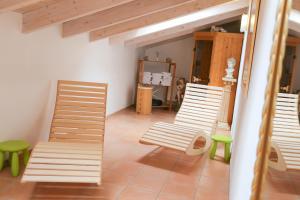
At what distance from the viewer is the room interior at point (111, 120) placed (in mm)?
A: 1493

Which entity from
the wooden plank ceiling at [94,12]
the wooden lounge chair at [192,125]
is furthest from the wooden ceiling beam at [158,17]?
the wooden lounge chair at [192,125]

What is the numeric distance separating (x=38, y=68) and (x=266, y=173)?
3279 millimetres

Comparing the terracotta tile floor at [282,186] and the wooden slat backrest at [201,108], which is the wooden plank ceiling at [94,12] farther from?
the terracotta tile floor at [282,186]

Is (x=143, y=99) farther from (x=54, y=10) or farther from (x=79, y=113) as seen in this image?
(x=54, y=10)

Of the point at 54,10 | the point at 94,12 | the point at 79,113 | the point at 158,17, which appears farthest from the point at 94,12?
the point at 158,17

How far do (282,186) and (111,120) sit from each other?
5180mm

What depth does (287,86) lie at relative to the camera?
0.98 m

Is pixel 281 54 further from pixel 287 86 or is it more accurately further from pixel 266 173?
pixel 266 173

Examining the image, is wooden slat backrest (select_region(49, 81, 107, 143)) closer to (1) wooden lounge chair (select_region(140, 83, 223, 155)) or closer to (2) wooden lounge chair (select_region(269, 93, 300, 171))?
(1) wooden lounge chair (select_region(140, 83, 223, 155))

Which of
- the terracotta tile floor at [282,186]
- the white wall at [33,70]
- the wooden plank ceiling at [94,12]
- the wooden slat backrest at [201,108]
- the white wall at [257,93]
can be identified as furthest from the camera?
the wooden slat backrest at [201,108]

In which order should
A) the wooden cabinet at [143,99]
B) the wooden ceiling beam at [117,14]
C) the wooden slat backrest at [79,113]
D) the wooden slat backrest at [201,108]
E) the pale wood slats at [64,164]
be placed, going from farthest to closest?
the wooden cabinet at [143,99], the wooden slat backrest at [201,108], the wooden ceiling beam at [117,14], the wooden slat backrest at [79,113], the pale wood slats at [64,164]

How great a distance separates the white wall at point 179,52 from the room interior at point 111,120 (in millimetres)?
2242

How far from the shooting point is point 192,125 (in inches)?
176

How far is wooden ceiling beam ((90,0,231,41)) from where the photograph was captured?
4508 millimetres
